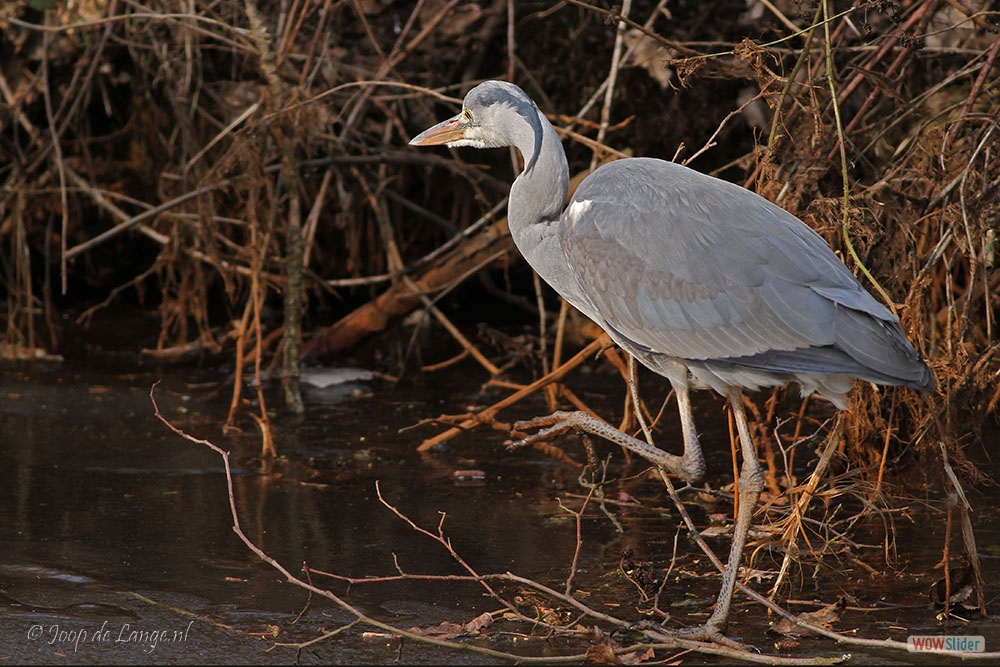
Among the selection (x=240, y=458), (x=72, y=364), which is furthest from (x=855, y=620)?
(x=72, y=364)

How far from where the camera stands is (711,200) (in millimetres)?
4090

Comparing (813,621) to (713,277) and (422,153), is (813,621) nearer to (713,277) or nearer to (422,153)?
(713,277)

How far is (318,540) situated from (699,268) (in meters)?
1.81

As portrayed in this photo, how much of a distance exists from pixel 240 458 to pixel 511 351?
Result: 7.71 feet

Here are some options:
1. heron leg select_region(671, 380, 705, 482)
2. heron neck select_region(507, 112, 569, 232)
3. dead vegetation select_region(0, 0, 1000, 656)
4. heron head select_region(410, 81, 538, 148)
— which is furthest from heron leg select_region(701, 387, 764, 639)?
heron head select_region(410, 81, 538, 148)

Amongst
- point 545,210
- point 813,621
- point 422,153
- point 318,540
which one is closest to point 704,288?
point 545,210

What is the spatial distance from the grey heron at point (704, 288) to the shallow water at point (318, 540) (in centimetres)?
52

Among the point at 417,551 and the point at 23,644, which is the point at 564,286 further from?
the point at 23,644

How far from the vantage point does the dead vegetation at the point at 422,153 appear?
16.2 ft

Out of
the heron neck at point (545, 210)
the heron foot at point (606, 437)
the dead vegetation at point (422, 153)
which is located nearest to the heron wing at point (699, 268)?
the heron neck at point (545, 210)

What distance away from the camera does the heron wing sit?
3.92 meters

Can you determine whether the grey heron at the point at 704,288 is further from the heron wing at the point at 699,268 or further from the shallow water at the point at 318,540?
the shallow water at the point at 318,540

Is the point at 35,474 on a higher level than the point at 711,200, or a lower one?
lower

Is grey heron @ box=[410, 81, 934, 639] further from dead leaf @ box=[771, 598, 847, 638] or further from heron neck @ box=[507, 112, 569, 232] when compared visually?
dead leaf @ box=[771, 598, 847, 638]
